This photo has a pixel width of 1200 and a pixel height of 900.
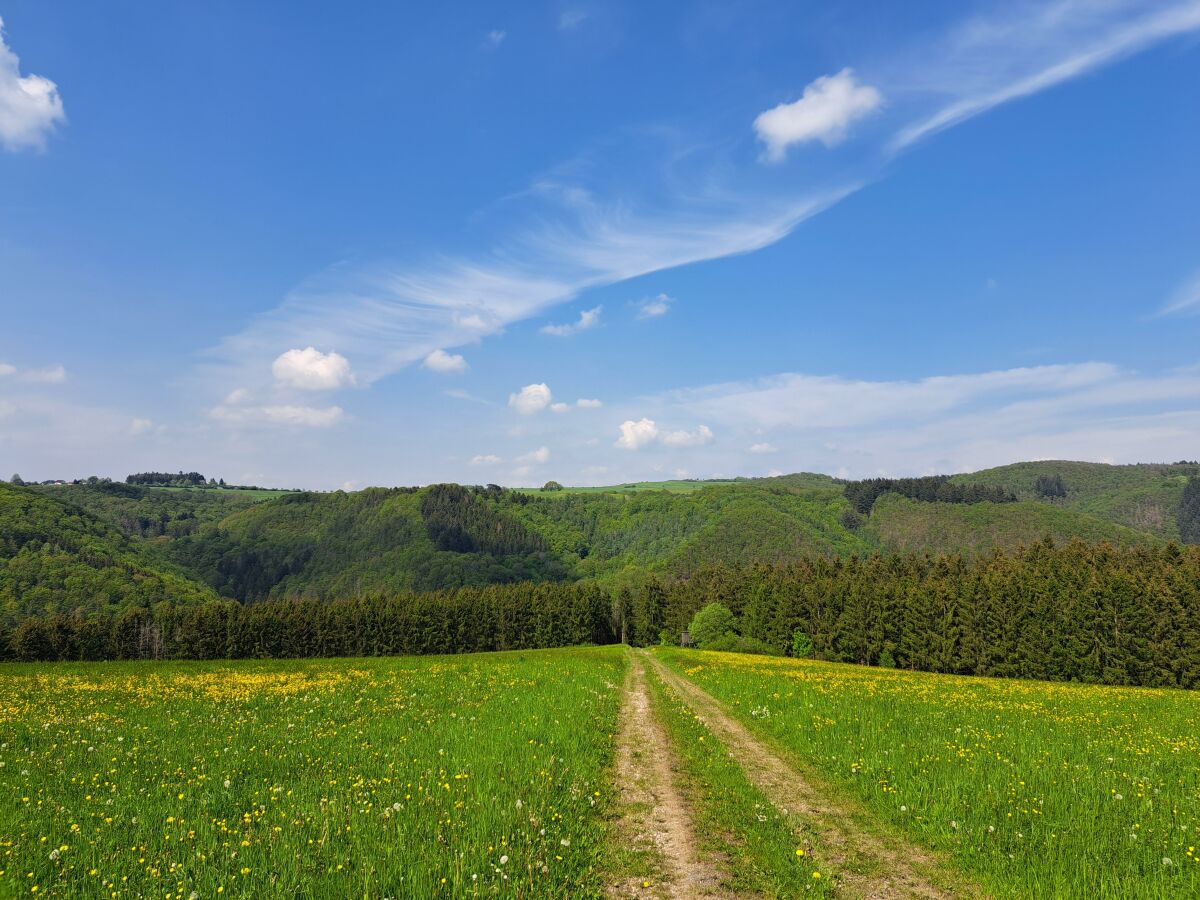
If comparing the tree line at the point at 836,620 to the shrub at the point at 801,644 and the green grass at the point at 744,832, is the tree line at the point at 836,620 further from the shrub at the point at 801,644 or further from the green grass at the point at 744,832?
the green grass at the point at 744,832

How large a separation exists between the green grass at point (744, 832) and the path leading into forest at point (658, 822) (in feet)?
0.94

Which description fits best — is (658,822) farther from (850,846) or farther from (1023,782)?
(1023,782)

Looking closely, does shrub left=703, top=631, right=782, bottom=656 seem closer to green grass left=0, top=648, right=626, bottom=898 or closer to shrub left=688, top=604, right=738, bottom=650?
shrub left=688, top=604, right=738, bottom=650

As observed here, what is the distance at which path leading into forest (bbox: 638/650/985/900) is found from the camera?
7.95 metres

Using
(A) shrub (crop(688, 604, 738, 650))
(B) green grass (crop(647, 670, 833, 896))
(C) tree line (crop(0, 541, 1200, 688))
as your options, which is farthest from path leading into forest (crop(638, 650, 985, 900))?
(A) shrub (crop(688, 604, 738, 650))

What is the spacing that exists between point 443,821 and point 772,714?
1433 centimetres

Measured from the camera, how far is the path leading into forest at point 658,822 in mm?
7715

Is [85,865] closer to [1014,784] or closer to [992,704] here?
[1014,784]

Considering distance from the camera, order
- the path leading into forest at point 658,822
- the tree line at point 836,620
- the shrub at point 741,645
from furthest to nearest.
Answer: the shrub at point 741,645 < the tree line at point 836,620 < the path leading into forest at point 658,822

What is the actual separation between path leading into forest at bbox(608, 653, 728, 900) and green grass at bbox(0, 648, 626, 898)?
556mm

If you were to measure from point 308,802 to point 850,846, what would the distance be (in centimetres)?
885

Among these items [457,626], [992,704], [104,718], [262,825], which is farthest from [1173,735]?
[457,626]

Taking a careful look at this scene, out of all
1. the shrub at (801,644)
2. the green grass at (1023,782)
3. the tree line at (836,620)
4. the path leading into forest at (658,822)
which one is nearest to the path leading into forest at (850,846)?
the path leading into forest at (658,822)

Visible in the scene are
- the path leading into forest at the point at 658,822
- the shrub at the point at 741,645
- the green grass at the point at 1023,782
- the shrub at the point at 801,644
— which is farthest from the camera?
the shrub at the point at 801,644
